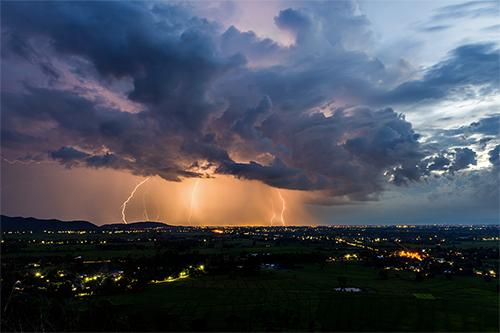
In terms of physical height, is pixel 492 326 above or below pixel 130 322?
below

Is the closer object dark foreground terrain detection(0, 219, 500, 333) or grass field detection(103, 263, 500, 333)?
dark foreground terrain detection(0, 219, 500, 333)

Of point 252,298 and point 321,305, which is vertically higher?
point 252,298

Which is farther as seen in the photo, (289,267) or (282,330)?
(289,267)

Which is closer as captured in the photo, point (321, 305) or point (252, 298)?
point (321, 305)

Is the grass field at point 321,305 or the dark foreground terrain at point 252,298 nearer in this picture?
the dark foreground terrain at point 252,298

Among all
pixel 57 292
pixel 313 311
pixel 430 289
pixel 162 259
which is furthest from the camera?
pixel 162 259

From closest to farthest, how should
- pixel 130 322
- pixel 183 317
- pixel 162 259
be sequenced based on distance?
pixel 130 322, pixel 183 317, pixel 162 259

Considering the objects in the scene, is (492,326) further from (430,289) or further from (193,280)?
(193,280)

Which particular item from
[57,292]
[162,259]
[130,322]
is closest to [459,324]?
[130,322]
